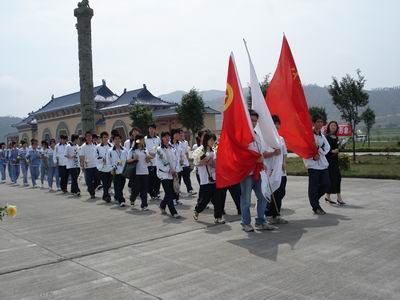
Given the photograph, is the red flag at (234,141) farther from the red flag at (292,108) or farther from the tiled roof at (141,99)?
the tiled roof at (141,99)

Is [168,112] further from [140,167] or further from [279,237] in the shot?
[279,237]

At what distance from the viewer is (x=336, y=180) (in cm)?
888

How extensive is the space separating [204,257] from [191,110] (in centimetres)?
3139

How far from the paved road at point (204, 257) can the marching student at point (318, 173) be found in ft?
1.15

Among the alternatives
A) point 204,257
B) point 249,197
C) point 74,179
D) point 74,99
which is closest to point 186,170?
point 74,179

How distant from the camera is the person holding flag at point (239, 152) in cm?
666

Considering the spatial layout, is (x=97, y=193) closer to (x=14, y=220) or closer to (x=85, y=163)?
(x=85, y=163)

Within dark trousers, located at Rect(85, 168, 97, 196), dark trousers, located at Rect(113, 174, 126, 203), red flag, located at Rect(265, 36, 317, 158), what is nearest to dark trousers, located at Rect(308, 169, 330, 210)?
red flag, located at Rect(265, 36, 317, 158)

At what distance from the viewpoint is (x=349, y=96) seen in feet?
66.2

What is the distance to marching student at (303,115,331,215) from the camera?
7982 millimetres

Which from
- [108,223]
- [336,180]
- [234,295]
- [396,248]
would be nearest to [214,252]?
[234,295]

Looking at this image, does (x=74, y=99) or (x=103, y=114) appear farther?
(x=74, y=99)

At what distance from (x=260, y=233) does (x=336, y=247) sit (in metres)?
1.39

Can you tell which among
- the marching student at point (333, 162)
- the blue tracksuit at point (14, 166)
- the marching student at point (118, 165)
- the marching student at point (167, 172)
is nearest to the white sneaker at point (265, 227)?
the marching student at point (167, 172)
